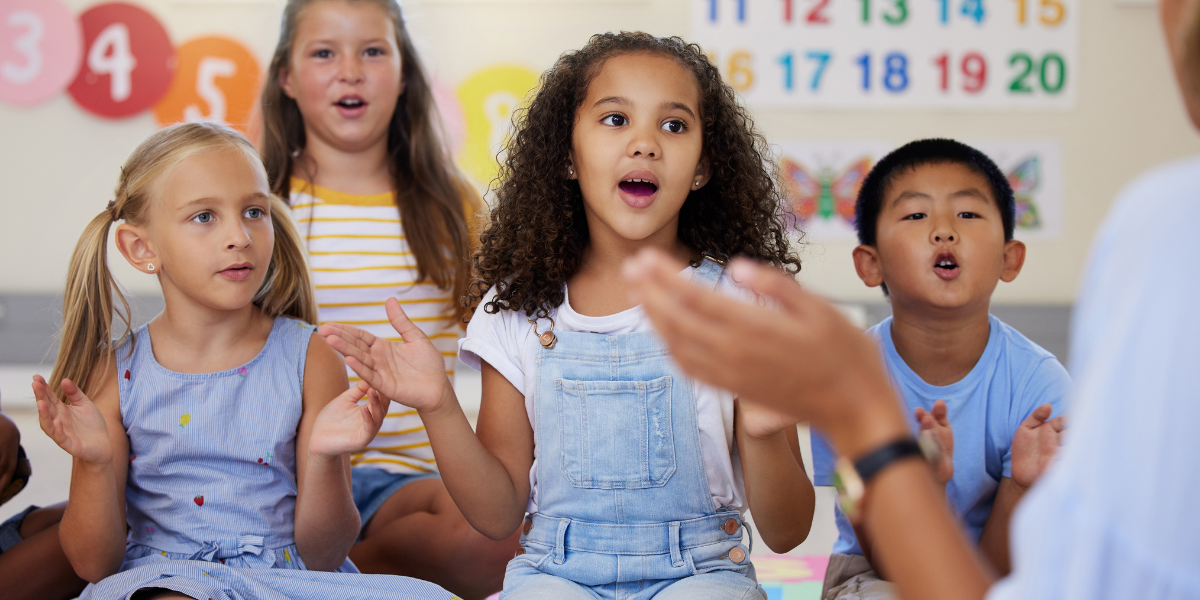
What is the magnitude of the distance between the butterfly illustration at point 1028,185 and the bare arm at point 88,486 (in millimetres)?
3338

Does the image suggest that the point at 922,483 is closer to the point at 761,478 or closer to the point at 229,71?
the point at 761,478

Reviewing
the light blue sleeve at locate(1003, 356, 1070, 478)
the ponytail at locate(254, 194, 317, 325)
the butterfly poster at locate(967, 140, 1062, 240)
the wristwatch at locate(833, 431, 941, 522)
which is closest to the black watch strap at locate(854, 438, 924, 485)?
the wristwatch at locate(833, 431, 941, 522)

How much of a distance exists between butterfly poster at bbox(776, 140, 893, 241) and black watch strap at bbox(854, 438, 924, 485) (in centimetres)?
317

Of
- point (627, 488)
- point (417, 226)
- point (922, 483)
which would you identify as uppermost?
point (417, 226)

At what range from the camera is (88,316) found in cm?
142

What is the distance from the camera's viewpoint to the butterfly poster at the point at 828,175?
370cm

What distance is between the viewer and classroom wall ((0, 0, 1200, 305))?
3.62 m

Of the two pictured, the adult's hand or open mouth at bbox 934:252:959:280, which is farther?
open mouth at bbox 934:252:959:280

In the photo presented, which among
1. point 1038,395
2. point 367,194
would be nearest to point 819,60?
point 367,194

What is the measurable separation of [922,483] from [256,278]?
1101 millimetres

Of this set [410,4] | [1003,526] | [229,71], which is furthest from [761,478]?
[229,71]

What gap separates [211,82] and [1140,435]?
13.2ft

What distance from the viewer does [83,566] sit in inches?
50.6

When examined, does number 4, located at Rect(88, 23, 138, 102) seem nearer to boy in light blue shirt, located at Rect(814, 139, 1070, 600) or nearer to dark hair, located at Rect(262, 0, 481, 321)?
dark hair, located at Rect(262, 0, 481, 321)
